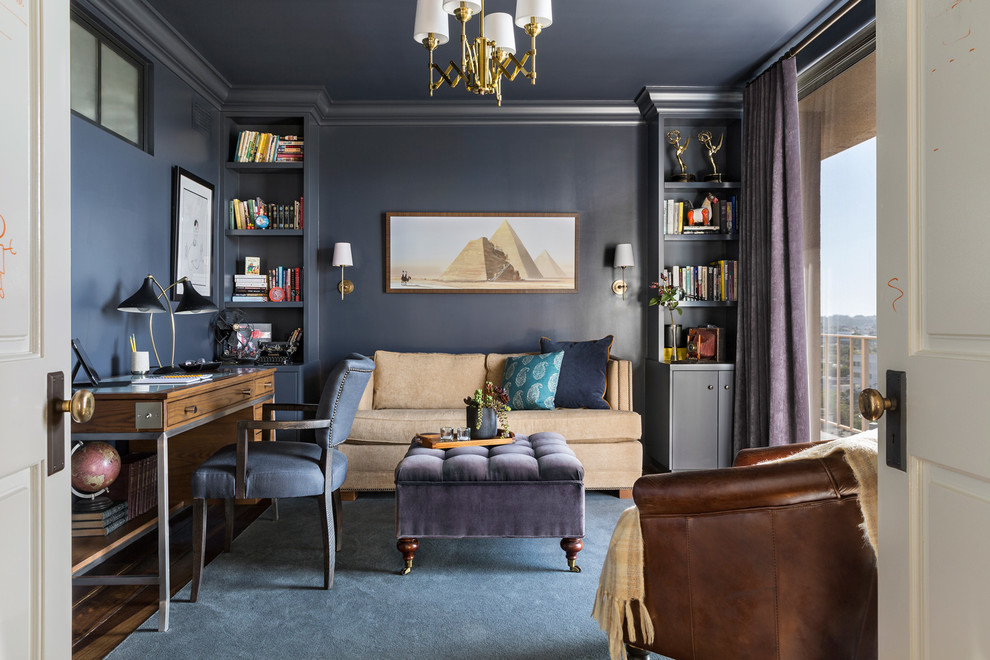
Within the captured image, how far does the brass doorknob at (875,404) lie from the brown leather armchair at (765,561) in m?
0.50

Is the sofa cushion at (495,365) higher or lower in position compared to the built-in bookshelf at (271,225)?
lower

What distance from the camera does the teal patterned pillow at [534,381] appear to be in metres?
4.12

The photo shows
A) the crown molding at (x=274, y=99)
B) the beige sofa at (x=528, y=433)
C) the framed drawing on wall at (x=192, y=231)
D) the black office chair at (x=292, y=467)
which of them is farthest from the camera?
the crown molding at (x=274, y=99)

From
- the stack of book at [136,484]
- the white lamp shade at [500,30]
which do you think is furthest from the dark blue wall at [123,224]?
the white lamp shade at [500,30]

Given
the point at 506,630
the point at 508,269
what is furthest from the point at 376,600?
the point at 508,269

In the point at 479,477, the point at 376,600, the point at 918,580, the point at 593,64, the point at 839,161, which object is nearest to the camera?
the point at 918,580

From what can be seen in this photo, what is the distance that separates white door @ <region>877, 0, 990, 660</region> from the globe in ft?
8.40

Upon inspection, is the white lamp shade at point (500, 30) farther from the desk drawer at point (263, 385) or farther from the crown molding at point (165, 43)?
the desk drawer at point (263, 385)

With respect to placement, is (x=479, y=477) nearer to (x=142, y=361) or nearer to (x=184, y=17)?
(x=142, y=361)

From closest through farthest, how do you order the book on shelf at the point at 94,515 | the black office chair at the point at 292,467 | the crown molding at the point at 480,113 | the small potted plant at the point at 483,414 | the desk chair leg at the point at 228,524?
the book on shelf at the point at 94,515 → the black office chair at the point at 292,467 → the desk chair leg at the point at 228,524 → the small potted plant at the point at 483,414 → the crown molding at the point at 480,113

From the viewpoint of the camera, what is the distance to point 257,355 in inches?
171

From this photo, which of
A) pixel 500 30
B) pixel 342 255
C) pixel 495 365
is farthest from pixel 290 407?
pixel 500 30

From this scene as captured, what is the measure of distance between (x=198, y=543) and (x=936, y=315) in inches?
100

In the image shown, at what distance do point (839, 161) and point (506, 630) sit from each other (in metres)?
2.93
